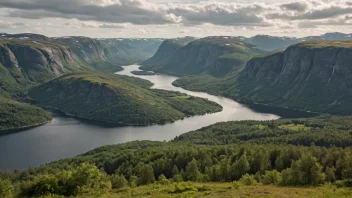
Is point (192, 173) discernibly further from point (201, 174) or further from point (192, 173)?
point (201, 174)

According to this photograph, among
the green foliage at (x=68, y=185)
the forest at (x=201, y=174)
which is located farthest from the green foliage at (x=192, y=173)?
the green foliage at (x=68, y=185)

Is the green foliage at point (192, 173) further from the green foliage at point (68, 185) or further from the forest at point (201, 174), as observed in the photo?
the green foliage at point (68, 185)

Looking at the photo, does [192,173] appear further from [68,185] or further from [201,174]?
[68,185]

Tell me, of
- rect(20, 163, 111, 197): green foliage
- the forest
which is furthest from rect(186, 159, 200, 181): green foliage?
rect(20, 163, 111, 197): green foliage

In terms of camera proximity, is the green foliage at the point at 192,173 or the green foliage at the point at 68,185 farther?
the green foliage at the point at 192,173

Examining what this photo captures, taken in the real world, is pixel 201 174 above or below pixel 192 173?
above

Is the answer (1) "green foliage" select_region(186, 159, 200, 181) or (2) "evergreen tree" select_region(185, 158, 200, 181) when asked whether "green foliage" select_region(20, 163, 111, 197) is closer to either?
(1) "green foliage" select_region(186, 159, 200, 181)

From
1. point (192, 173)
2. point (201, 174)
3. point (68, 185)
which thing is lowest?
point (192, 173)

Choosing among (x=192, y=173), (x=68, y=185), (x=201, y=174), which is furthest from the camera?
(x=192, y=173)

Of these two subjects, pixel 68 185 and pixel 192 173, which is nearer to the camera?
pixel 68 185

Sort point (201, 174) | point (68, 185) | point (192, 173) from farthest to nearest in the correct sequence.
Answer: point (192, 173) < point (201, 174) < point (68, 185)

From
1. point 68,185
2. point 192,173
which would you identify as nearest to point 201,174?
point 192,173

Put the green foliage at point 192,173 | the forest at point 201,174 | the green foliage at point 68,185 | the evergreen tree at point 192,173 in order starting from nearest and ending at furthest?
the green foliage at point 68,185, the forest at point 201,174, the green foliage at point 192,173, the evergreen tree at point 192,173
